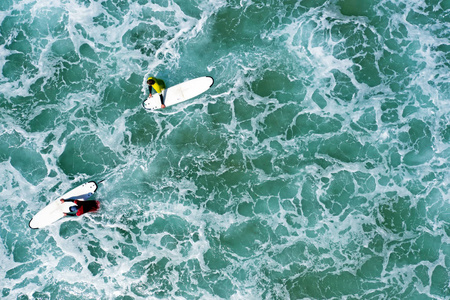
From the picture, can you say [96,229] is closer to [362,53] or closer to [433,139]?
[362,53]

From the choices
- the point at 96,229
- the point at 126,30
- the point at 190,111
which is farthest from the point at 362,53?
the point at 96,229

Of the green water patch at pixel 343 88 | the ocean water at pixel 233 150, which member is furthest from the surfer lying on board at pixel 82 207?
the green water patch at pixel 343 88

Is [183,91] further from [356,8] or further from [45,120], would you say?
[356,8]

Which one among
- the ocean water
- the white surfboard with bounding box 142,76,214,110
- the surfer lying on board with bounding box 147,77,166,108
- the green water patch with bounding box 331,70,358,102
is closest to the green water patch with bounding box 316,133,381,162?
the ocean water

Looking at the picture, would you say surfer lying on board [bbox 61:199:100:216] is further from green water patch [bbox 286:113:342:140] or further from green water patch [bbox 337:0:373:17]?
green water patch [bbox 337:0:373:17]

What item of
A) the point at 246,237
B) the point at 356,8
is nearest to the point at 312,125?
the point at 356,8

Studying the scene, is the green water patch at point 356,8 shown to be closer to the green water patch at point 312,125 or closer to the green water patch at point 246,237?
the green water patch at point 312,125
